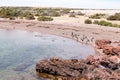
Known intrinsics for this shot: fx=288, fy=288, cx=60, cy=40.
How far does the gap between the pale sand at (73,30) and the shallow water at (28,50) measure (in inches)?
80.7

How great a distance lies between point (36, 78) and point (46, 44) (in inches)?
593

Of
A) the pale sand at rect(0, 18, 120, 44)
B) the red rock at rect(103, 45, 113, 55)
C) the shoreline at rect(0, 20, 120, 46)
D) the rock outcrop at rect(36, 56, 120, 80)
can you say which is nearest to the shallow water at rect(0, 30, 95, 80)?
the rock outcrop at rect(36, 56, 120, 80)

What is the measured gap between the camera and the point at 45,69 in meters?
22.5

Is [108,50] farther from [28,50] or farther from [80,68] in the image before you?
[28,50]

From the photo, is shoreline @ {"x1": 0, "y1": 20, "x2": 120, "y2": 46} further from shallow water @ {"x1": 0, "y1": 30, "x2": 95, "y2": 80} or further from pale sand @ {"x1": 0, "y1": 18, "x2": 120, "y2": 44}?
shallow water @ {"x1": 0, "y1": 30, "x2": 95, "y2": 80}

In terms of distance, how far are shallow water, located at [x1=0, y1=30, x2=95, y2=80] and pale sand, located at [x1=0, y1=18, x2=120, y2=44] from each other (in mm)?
2049

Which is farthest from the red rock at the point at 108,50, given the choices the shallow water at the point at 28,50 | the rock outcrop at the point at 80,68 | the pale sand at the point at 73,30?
the pale sand at the point at 73,30

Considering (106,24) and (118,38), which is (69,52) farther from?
(106,24)

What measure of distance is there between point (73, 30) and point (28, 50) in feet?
50.9

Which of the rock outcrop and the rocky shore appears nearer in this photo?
the rocky shore

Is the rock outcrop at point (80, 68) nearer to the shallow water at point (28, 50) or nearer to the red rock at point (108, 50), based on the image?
the shallow water at point (28, 50)

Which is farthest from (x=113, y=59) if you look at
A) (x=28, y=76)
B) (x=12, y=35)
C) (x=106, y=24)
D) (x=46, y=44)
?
(x=106, y=24)

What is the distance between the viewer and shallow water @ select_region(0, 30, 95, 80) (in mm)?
23047

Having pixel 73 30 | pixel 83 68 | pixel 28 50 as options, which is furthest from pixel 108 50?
pixel 73 30
